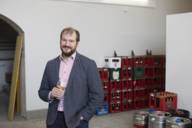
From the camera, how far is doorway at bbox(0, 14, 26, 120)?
584 centimetres

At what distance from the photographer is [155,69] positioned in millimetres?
7094

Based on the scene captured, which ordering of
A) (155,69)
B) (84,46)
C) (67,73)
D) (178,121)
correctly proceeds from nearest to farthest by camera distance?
(67,73), (178,121), (84,46), (155,69)

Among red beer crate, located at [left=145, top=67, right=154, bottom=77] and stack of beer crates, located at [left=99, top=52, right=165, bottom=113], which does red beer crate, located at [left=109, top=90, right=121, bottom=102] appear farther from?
red beer crate, located at [left=145, top=67, right=154, bottom=77]

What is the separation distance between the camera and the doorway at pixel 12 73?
584 centimetres

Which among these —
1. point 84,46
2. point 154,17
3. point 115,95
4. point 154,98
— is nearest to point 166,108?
point 154,98

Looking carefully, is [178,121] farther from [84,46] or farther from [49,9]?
[49,9]

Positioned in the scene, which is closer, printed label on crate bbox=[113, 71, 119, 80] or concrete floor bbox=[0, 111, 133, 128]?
concrete floor bbox=[0, 111, 133, 128]

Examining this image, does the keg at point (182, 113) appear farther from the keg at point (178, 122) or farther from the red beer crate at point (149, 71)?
the red beer crate at point (149, 71)

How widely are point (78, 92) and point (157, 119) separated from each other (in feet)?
8.75

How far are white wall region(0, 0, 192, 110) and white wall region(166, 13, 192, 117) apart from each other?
161 cm

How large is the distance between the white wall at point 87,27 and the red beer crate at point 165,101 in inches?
70.5

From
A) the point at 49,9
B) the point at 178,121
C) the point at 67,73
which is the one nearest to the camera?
the point at 67,73

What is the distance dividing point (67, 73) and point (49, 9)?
3.74m

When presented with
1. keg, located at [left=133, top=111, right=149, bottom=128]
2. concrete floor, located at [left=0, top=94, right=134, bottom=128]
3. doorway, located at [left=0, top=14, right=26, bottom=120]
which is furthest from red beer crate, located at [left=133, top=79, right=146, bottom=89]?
doorway, located at [left=0, top=14, right=26, bottom=120]
